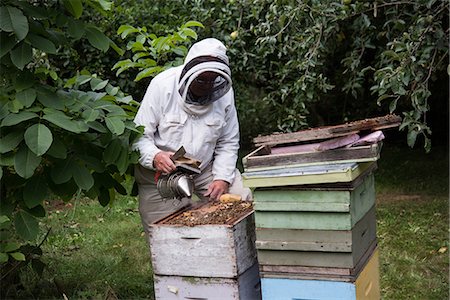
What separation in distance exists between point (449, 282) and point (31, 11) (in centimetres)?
275

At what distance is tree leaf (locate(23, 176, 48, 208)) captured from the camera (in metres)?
2.80

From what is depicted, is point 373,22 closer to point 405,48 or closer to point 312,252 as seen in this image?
point 405,48

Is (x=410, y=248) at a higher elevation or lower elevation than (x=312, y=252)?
lower

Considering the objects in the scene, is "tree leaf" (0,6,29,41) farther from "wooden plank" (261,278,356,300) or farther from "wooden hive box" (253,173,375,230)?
"wooden plank" (261,278,356,300)

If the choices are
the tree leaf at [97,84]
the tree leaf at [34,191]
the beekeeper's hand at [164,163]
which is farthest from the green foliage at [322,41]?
the tree leaf at [34,191]

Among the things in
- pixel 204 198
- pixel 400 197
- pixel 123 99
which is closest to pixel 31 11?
pixel 123 99

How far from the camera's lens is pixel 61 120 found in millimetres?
2605

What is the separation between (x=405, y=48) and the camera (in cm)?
353

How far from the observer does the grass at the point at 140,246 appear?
351 cm

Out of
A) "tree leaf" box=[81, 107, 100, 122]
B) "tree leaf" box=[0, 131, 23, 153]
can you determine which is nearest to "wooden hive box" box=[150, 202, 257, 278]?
"tree leaf" box=[81, 107, 100, 122]

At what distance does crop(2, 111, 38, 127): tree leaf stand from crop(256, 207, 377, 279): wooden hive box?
1.08m

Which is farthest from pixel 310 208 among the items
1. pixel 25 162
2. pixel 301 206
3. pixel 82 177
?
pixel 25 162

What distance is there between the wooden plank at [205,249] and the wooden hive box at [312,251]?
88mm

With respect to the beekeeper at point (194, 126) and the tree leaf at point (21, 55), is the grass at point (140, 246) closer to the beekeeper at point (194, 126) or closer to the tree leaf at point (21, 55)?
the beekeeper at point (194, 126)
